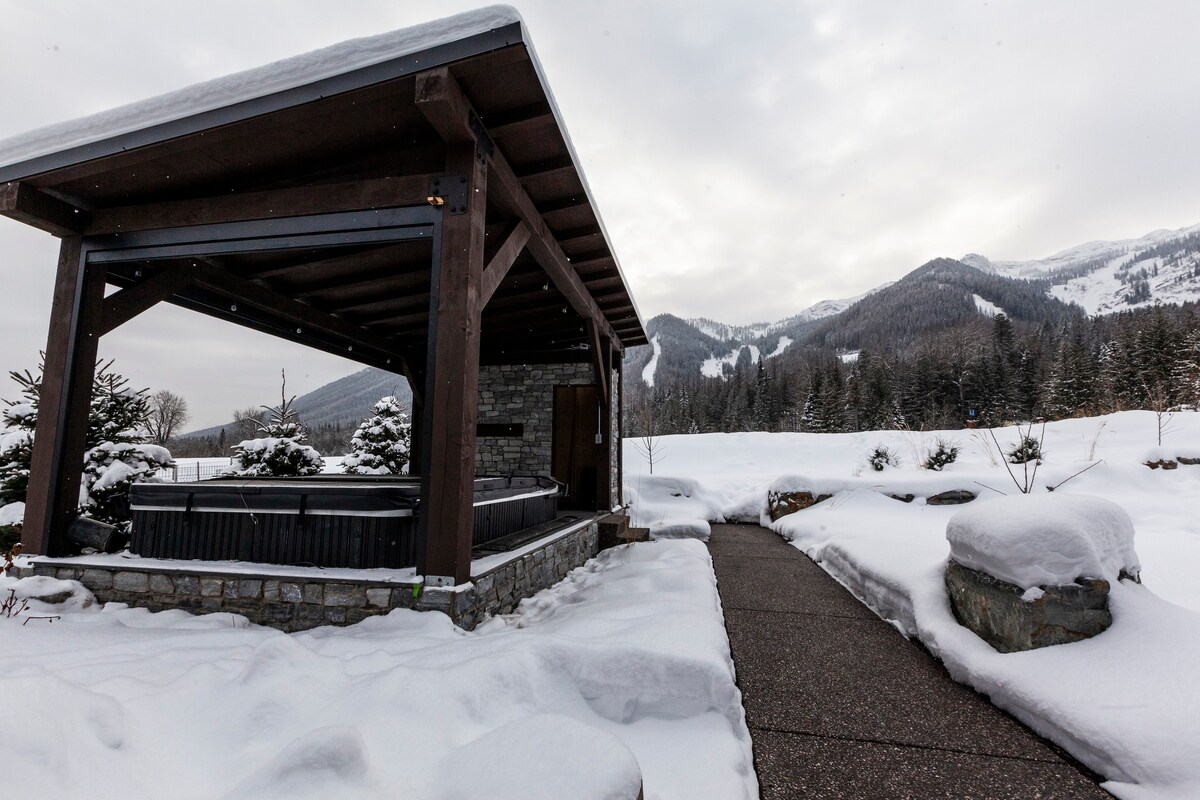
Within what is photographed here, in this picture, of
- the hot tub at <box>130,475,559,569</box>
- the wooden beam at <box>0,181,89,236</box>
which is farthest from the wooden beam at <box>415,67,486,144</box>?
the wooden beam at <box>0,181,89,236</box>

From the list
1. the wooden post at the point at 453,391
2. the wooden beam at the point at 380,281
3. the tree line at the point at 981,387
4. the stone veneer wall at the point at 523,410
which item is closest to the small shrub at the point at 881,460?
the tree line at the point at 981,387

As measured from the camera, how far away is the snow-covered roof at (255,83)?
2.96 m

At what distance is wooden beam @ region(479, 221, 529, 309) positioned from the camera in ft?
12.2

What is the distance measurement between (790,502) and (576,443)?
467 cm

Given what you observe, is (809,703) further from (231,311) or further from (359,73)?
(231,311)

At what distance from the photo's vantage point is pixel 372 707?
6.53 feet

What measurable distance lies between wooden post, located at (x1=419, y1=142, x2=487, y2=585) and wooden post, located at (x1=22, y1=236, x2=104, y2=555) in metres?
3.36

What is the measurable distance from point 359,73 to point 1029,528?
5.11 metres

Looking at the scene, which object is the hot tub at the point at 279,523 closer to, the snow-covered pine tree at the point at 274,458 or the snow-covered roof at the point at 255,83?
the snow-covered roof at the point at 255,83

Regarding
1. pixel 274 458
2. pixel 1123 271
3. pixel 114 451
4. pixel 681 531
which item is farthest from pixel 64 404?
pixel 1123 271

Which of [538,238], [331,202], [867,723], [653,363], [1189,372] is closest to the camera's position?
[867,723]

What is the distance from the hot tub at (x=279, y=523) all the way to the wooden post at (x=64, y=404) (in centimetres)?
59

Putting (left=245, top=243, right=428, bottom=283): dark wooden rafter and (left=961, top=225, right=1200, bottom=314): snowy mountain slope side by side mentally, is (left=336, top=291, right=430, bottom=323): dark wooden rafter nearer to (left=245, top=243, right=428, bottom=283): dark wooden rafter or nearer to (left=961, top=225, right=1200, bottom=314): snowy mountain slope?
(left=245, top=243, right=428, bottom=283): dark wooden rafter

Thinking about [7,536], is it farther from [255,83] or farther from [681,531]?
[681,531]
